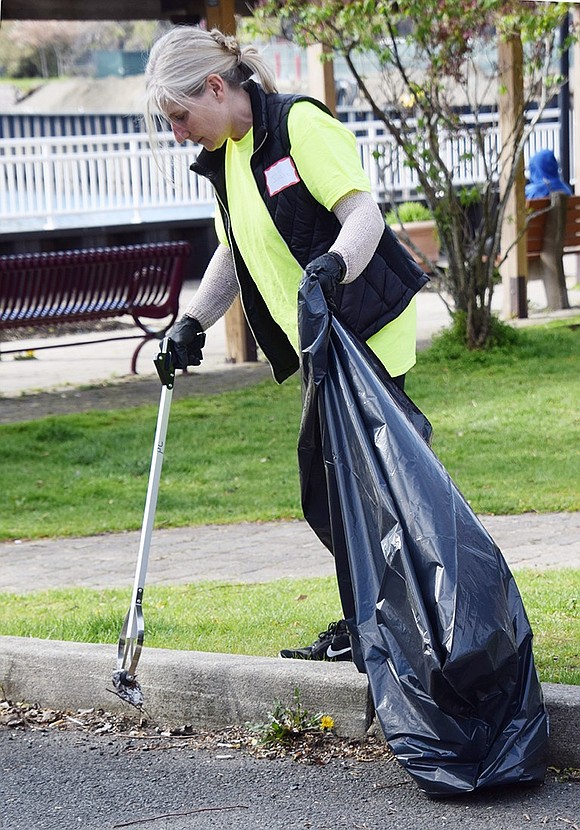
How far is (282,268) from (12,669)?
1.54 meters

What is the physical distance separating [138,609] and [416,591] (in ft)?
3.16

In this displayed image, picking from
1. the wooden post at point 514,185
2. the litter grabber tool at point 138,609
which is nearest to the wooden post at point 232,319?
the wooden post at point 514,185

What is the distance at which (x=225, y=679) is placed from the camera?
3881 mm

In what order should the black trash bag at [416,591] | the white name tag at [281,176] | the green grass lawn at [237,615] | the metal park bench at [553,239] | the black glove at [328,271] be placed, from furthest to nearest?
the metal park bench at [553,239], the green grass lawn at [237,615], the white name tag at [281,176], the black glove at [328,271], the black trash bag at [416,591]

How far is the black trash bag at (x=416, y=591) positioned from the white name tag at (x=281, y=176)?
1.23ft

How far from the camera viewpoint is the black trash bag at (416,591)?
3.26m

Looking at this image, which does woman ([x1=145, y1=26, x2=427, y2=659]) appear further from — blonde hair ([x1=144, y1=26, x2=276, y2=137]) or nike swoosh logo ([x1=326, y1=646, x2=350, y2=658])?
nike swoosh logo ([x1=326, y1=646, x2=350, y2=658])

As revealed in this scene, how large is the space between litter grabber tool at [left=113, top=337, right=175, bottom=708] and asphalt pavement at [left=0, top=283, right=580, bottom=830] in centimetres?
15

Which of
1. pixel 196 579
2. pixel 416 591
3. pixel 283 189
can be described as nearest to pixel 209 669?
pixel 416 591

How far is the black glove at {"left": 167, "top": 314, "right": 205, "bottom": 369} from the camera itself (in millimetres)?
4086

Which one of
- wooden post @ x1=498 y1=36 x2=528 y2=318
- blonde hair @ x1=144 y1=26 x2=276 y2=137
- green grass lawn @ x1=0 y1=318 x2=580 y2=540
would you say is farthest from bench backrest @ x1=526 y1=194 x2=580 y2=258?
blonde hair @ x1=144 y1=26 x2=276 y2=137

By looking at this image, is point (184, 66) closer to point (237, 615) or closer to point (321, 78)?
point (237, 615)

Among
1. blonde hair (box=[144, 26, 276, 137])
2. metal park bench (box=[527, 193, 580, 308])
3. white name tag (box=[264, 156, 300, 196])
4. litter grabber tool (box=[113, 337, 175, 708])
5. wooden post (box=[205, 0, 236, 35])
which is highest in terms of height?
wooden post (box=[205, 0, 236, 35])

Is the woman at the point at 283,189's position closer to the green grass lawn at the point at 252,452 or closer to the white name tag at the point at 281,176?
the white name tag at the point at 281,176
